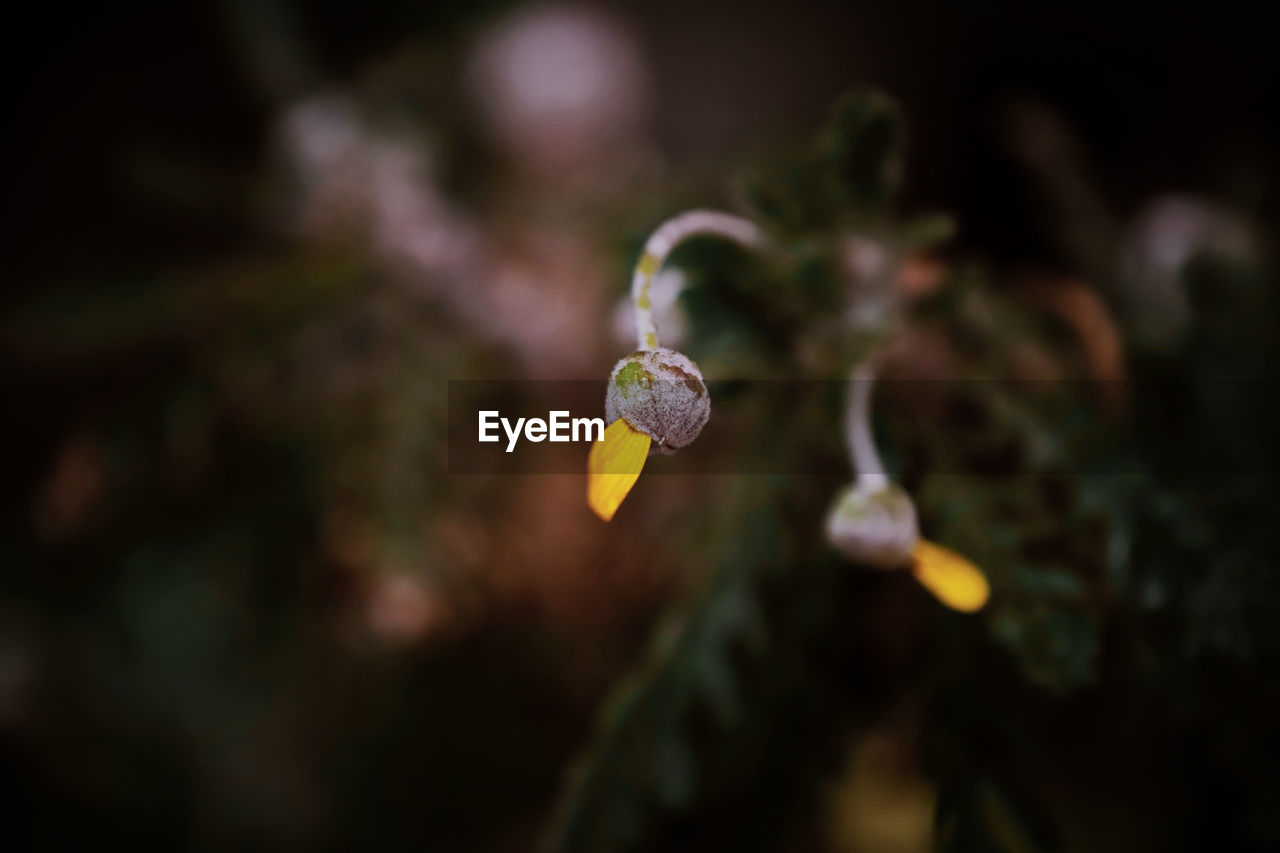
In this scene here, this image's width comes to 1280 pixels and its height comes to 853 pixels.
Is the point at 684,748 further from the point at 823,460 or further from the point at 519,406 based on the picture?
the point at 519,406

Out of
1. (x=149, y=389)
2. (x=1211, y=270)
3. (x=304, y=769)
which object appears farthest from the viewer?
(x=304, y=769)

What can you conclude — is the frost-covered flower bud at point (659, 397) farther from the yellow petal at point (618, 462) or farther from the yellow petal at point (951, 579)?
the yellow petal at point (951, 579)

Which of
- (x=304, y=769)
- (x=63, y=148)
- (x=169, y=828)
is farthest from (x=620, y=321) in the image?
(x=63, y=148)

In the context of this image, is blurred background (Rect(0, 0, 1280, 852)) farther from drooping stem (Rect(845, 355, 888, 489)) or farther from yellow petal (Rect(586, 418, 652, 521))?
yellow petal (Rect(586, 418, 652, 521))

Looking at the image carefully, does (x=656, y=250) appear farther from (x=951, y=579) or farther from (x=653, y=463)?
(x=653, y=463)

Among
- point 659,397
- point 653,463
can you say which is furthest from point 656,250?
point 653,463

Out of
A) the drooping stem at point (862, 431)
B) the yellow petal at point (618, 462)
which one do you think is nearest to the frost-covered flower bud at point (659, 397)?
the yellow petal at point (618, 462)
